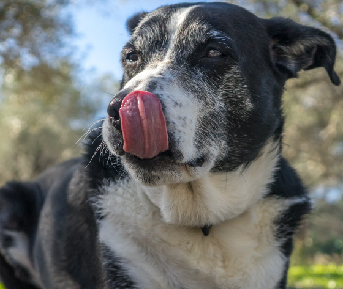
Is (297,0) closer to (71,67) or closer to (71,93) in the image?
(71,67)

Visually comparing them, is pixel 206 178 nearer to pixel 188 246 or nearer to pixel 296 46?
pixel 188 246

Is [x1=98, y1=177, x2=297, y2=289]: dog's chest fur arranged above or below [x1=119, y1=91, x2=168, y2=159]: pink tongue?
below

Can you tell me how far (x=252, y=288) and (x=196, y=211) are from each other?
1.96 ft

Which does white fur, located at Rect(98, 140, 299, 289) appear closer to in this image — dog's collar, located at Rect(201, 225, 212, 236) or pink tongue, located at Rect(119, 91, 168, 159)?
dog's collar, located at Rect(201, 225, 212, 236)

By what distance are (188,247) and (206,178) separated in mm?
449

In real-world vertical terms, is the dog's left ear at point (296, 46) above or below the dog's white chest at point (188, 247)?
above

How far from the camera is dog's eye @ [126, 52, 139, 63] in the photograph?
8.71 ft

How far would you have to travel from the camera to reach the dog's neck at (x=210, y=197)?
2475 mm

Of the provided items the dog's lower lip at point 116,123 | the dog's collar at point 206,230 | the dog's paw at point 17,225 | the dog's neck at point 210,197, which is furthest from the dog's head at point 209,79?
the dog's paw at point 17,225

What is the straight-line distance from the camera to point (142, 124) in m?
1.77

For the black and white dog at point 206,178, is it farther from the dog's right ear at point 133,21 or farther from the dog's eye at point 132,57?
the dog's right ear at point 133,21

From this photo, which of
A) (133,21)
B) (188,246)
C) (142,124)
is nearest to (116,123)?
(142,124)

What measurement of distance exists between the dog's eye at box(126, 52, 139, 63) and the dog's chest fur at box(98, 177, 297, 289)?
838mm

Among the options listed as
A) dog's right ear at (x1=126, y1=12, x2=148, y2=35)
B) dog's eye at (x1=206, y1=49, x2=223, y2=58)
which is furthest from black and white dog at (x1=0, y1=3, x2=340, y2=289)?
dog's right ear at (x1=126, y1=12, x2=148, y2=35)
